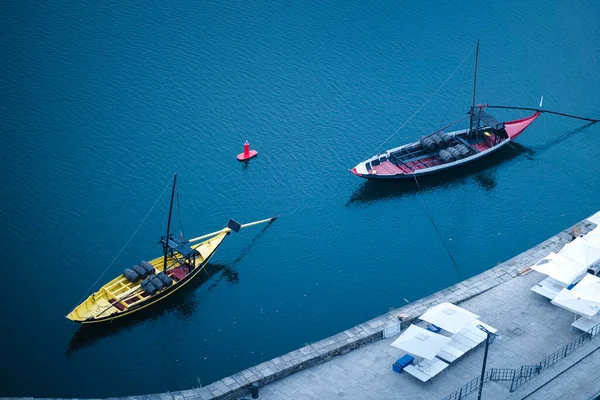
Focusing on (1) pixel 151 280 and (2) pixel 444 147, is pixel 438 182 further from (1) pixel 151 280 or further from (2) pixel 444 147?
(1) pixel 151 280

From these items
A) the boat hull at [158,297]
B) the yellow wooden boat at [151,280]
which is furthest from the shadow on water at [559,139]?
the boat hull at [158,297]

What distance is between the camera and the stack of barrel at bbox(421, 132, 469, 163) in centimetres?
7644

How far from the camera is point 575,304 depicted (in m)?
56.3

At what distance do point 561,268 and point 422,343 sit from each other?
1356 cm

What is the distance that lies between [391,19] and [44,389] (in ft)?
184

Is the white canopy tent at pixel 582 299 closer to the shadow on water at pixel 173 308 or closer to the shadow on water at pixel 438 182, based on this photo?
the shadow on water at pixel 438 182

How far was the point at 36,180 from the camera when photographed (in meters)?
72.1

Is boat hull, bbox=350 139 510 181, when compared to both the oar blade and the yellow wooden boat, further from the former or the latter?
the yellow wooden boat

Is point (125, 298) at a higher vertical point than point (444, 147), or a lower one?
lower

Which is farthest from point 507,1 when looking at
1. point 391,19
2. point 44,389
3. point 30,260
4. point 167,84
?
point 44,389

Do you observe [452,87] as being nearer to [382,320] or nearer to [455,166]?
[455,166]

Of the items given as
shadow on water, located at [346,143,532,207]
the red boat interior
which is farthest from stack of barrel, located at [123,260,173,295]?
the red boat interior

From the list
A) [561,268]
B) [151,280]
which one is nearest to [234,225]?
[151,280]

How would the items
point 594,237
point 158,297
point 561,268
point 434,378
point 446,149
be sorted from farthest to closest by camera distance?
1. point 446,149
2. point 594,237
3. point 158,297
4. point 561,268
5. point 434,378
